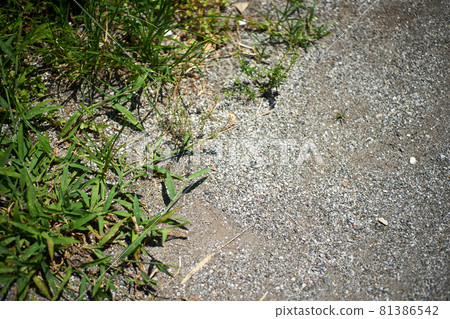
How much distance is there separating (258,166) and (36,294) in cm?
135

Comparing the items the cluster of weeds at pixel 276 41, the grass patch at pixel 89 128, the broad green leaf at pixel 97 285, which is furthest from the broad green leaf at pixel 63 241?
the cluster of weeds at pixel 276 41

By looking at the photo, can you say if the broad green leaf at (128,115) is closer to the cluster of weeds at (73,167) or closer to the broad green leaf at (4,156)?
the cluster of weeds at (73,167)

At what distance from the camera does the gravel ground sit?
1.80 meters

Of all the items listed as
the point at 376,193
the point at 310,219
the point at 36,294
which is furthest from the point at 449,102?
the point at 36,294

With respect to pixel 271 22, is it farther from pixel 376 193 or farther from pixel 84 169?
pixel 84 169

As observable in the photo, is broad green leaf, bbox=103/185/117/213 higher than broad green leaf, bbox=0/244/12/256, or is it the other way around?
broad green leaf, bbox=0/244/12/256

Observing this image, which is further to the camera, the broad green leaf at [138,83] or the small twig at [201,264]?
the broad green leaf at [138,83]

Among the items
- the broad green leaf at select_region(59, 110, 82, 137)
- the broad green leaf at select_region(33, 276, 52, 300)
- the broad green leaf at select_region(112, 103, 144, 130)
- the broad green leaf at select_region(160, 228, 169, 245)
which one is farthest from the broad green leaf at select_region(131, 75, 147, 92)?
the broad green leaf at select_region(33, 276, 52, 300)

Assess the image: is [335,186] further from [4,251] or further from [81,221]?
[4,251]

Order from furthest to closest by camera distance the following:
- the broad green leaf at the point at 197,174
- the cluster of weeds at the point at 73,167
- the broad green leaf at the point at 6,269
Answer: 1. the broad green leaf at the point at 197,174
2. the cluster of weeds at the point at 73,167
3. the broad green leaf at the point at 6,269

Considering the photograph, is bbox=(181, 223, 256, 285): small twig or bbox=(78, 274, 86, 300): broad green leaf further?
bbox=(181, 223, 256, 285): small twig

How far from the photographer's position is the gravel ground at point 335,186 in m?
1.80

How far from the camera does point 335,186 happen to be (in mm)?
2029

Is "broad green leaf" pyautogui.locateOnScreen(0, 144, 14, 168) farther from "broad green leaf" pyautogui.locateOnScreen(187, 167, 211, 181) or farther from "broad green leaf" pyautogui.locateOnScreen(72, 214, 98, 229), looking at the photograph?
"broad green leaf" pyautogui.locateOnScreen(187, 167, 211, 181)
